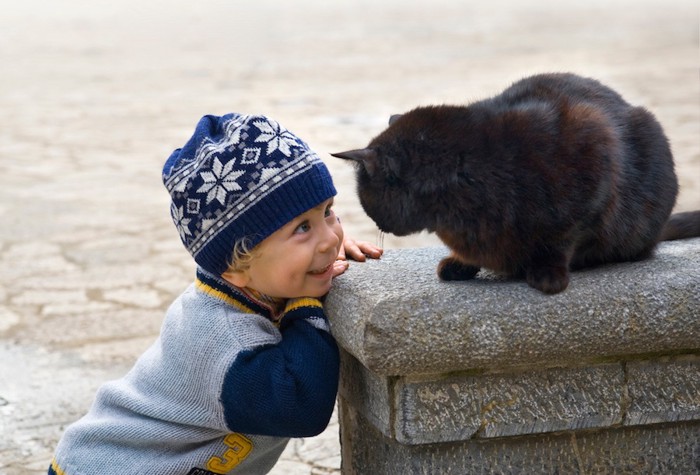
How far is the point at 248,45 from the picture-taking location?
13539 millimetres

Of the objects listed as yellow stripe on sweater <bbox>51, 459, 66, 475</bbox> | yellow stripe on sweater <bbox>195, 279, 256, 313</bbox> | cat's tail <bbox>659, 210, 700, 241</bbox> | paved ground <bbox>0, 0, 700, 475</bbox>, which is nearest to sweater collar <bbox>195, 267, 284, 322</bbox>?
yellow stripe on sweater <bbox>195, 279, 256, 313</bbox>

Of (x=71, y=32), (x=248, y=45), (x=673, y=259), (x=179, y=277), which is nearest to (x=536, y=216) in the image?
(x=673, y=259)

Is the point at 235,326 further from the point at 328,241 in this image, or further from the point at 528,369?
the point at 528,369

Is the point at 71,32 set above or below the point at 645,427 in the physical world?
below

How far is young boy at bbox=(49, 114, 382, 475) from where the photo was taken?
1.80m

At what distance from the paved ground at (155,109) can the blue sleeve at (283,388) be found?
839mm

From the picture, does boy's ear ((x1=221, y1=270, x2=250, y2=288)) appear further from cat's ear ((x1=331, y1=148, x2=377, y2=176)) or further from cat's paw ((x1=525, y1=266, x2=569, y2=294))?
cat's paw ((x1=525, y1=266, x2=569, y2=294))

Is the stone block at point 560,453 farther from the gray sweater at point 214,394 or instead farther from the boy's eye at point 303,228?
the boy's eye at point 303,228

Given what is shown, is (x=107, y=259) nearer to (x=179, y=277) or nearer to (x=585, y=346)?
(x=179, y=277)

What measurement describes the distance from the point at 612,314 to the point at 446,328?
29 cm

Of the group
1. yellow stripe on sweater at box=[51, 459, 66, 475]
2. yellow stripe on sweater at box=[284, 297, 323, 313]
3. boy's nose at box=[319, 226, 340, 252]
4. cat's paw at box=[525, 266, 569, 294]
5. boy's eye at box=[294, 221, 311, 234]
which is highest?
boy's eye at box=[294, 221, 311, 234]

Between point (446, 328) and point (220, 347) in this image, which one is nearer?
point (446, 328)

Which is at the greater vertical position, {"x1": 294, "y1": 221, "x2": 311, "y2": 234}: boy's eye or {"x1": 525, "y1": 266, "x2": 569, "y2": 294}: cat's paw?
{"x1": 294, "y1": 221, "x2": 311, "y2": 234}: boy's eye

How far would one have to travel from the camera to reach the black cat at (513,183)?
171 cm
